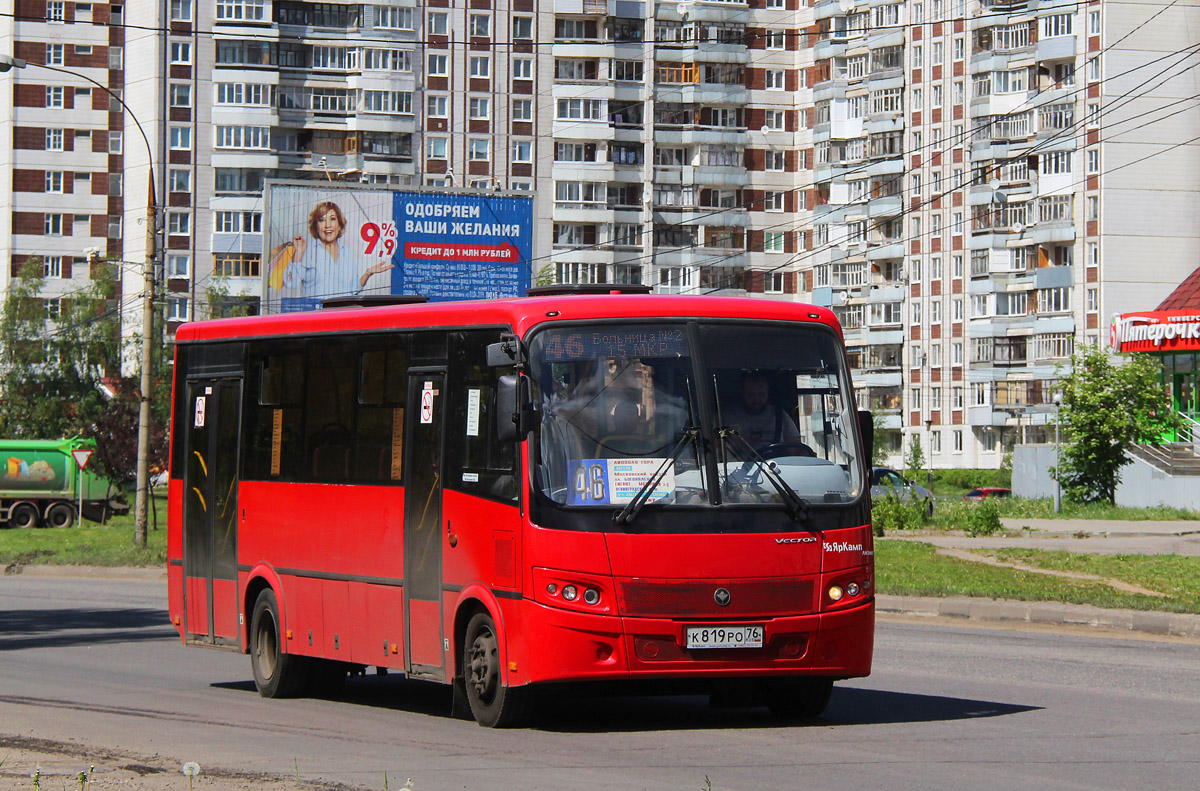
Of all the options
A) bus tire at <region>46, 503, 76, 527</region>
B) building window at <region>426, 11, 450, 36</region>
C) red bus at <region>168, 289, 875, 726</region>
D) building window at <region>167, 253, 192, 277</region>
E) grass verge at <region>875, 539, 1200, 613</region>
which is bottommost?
bus tire at <region>46, 503, 76, 527</region>

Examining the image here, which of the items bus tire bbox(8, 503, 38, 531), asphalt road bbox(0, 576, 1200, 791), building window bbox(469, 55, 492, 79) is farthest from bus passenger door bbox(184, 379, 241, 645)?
building window bbox(469, 55, 492, 79)

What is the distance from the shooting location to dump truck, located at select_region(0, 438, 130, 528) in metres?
64.5

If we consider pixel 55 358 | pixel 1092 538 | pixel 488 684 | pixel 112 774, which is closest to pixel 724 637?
pixel 488 684

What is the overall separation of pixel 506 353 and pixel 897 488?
124 feet

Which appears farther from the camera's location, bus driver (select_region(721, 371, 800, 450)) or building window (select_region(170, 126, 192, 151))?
building window (select_region(170, 126, 192, 151))

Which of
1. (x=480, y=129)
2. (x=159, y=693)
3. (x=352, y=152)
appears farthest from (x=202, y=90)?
(x=159, y=693)

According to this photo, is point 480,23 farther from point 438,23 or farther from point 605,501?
point 605,501

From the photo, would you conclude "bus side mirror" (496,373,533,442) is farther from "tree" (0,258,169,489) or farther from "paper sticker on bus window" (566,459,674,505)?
"tree" (0,258,169,489)

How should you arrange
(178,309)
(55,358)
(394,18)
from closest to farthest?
(55,358)
(394,18)
(178,309)

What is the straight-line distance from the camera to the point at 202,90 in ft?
326

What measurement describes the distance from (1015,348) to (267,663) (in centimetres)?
8544

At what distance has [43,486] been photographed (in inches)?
2569

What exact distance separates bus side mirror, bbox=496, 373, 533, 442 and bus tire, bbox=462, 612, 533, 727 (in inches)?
46.3

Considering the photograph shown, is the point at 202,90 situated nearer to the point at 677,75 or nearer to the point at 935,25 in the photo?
the point at 677,75
